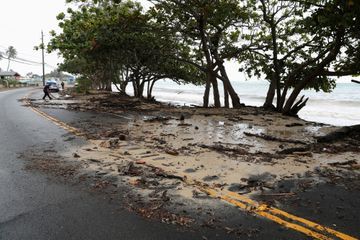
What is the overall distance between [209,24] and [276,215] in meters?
18.3

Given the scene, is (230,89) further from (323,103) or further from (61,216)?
(323,103)

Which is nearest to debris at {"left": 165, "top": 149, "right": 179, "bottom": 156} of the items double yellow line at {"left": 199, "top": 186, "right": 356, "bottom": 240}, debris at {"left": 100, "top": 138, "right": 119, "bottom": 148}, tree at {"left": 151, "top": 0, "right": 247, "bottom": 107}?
debris at {"left": 100, "top": 138, "right": 119, "bottom": 148}

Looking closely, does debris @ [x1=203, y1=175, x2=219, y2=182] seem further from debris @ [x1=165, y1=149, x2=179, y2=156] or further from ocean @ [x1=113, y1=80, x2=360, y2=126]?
ocean @ [x1=113, y1=80, x2=360, y2=126]

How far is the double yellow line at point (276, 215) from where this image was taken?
14.3 feet

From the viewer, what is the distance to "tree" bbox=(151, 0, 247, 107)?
60.7 ft

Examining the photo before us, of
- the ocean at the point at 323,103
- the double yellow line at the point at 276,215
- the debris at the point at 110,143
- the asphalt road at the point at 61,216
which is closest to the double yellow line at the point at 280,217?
the double yellow line at the point at 276,215

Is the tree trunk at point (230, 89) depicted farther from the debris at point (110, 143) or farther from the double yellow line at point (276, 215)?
the double yellow line at point (276, 215)

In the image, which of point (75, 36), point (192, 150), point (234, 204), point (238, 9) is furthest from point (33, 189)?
point (75, 36)

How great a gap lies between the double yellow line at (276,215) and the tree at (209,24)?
1330 centimetres

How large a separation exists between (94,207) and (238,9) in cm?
1639

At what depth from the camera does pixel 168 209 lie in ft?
17.0

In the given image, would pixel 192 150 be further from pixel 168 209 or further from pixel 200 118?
pixel 200 118

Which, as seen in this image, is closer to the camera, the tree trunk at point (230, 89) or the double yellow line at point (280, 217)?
the double yellow line at point (280, 217)

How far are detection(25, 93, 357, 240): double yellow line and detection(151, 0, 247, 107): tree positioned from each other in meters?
13.3
